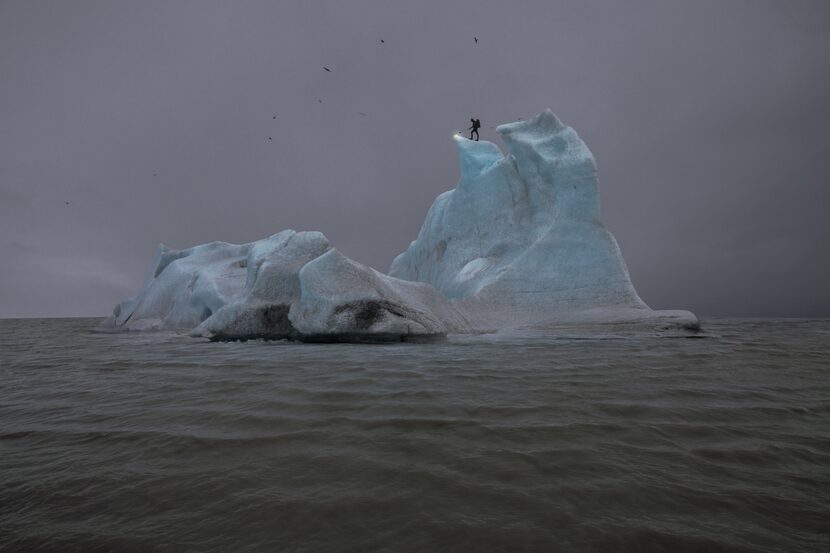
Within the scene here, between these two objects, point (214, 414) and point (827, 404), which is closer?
point (214, 414)

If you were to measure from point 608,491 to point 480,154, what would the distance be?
21317 mm

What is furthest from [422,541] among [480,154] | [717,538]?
[480,154]

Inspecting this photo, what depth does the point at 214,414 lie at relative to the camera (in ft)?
10.6

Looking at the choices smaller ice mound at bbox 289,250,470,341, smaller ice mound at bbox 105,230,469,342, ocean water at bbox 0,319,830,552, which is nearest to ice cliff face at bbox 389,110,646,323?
smaller ice mound at bbox 105,230,469,342

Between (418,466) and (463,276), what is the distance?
16.5m

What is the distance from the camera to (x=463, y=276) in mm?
18438

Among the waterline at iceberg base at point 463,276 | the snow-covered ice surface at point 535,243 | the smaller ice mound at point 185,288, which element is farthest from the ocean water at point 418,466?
the smaller ice mound at point 185,288

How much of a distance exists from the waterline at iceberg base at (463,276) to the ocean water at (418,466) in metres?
5.87

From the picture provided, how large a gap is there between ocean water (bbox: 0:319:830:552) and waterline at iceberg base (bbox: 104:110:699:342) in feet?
19.3

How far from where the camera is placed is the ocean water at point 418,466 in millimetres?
1531

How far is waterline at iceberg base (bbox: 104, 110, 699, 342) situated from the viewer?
33.9ft

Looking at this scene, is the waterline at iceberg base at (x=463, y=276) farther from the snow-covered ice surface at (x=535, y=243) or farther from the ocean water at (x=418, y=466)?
the ocean water at (x=418, y=466)

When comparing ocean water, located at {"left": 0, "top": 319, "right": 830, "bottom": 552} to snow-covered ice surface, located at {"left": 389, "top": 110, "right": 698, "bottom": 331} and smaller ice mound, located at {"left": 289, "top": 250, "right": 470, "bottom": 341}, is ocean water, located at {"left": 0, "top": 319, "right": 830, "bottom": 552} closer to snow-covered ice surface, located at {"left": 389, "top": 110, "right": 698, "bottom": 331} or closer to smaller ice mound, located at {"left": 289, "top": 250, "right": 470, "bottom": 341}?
smaller ice mound, located at {"left": 289, "top": 250, "right": 470, "bottom": 341}

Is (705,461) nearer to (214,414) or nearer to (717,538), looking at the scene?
(717,538)
